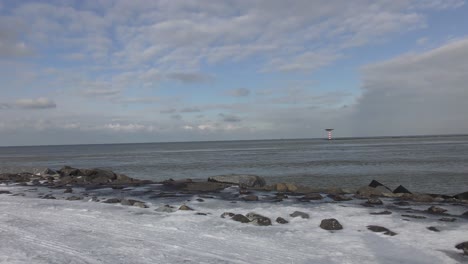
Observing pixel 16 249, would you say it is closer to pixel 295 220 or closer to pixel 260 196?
pixel 295 220

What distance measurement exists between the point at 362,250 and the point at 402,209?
17.6 feet

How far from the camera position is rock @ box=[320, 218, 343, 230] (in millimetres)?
10180

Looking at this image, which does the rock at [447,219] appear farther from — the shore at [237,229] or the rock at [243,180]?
the rock at [243,180]

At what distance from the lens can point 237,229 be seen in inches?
398

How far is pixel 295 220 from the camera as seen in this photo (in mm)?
11227

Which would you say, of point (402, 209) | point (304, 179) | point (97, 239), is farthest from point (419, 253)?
point (304, 179)

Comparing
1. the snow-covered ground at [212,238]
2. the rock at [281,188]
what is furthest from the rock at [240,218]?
the rock at [281,188]

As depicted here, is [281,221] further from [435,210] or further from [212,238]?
[435,210]

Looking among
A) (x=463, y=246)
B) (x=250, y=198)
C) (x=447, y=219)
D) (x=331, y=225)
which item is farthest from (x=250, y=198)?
(x=463, y=246)

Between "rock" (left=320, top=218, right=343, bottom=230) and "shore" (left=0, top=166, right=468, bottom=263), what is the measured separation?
27mm

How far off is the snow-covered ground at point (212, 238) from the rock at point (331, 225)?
213mm

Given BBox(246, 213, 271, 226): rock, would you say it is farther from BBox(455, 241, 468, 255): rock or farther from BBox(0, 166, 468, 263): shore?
BBox(455, 241, 468, 255): rock

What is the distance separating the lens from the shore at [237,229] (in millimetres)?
7719

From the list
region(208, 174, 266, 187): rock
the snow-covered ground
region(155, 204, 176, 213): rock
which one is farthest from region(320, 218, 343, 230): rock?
region(208, 174, 266, 187): rock
